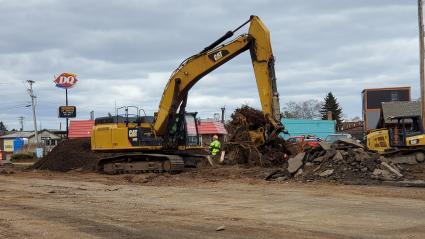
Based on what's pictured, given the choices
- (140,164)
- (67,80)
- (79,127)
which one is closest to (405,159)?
(140,164)

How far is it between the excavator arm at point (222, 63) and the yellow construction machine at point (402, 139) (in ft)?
24.9

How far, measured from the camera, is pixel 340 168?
62.7 ft

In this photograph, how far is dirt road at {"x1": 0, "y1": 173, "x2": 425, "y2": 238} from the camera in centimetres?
916

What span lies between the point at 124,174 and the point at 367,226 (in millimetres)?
15587

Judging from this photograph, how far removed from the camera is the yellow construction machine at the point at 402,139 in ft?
81.8

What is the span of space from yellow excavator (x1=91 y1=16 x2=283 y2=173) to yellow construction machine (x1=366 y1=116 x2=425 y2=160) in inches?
277

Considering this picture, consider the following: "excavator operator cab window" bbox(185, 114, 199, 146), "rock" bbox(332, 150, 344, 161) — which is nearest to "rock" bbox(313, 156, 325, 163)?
"rock" bbox(332, 150, 344, 161)

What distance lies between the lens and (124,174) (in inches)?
935

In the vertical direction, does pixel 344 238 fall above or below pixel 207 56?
below

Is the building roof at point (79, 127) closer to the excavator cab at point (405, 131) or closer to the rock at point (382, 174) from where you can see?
the excavator cab at point (405, 131)

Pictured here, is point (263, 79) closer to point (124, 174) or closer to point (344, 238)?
point (124, 174)

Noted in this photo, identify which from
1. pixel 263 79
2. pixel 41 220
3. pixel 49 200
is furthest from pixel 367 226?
pixel 263 79

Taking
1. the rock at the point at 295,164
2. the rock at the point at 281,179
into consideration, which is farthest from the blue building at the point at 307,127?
the rock at the point at 281,179

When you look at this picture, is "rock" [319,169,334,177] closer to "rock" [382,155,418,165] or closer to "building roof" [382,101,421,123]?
"rock" [382,155,418,165]
